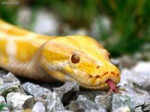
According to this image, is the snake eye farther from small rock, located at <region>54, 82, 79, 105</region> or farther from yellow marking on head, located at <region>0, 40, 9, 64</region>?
yellow marking on head, located at <region>0, 40, 9, 64</region>

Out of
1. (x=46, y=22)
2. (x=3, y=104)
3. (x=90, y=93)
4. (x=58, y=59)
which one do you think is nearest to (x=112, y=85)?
(x=90, y=93)

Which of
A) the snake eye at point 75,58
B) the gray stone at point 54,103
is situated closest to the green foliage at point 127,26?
the snake eye at point 75,58

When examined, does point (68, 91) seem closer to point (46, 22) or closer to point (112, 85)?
point (112, 85)

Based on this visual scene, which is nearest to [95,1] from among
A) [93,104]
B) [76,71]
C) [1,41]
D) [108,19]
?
[108,19]

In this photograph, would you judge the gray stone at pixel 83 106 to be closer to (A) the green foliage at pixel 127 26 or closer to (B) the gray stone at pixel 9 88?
(B) the gray stone at pixel 9 88

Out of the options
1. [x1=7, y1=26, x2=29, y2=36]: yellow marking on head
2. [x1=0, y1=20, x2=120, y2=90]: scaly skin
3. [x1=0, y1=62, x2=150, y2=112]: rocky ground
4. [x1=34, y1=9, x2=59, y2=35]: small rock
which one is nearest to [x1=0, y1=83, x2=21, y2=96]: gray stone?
[x1=0, y1=62, x2=150, y2=112]: rocky ground

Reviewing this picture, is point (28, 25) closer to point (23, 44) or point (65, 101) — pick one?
point (23, 44)
